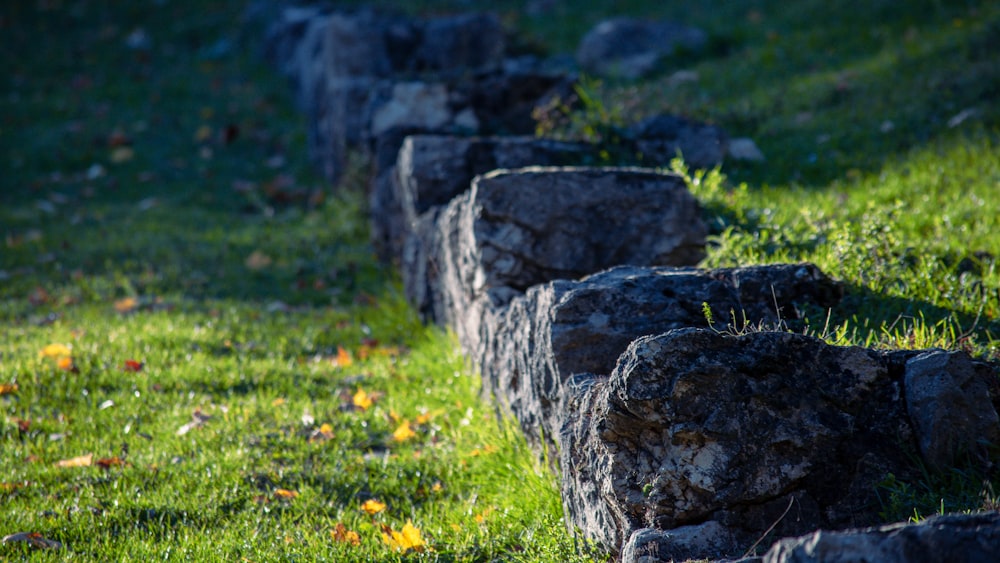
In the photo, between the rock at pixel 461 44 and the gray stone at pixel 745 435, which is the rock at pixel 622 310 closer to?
the gray stone at pixel 745 435

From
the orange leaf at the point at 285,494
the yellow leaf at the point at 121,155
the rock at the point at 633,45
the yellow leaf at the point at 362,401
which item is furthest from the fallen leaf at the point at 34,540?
the yellow leaf at the point at 121,155

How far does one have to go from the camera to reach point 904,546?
188cm

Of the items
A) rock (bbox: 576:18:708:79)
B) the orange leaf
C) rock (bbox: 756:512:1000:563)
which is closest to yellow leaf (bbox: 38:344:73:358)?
the orange leaf

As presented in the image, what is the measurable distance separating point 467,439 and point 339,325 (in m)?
2.16

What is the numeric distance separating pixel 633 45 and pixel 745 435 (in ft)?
28.5

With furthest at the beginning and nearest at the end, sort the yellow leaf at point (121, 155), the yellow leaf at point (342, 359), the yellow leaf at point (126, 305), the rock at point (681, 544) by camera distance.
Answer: the yellow leaf at point (121, 155), the yellow leaf at point (126, 305), the yellow leaf at point (342, 359), the rock at point (681, 544)

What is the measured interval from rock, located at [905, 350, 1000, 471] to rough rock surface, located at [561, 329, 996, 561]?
0.02m

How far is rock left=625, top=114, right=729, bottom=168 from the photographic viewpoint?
5930 mm

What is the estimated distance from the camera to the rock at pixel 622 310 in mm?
3271

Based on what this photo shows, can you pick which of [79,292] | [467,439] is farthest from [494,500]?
[79,292]

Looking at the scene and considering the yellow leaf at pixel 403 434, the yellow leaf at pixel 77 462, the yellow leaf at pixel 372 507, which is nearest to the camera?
the yellow leaf at pixel 372 507

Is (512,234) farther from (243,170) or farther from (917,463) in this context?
(243,170)

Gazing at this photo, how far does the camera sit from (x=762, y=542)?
2.52m

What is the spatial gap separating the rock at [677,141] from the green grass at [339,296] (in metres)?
0.32
